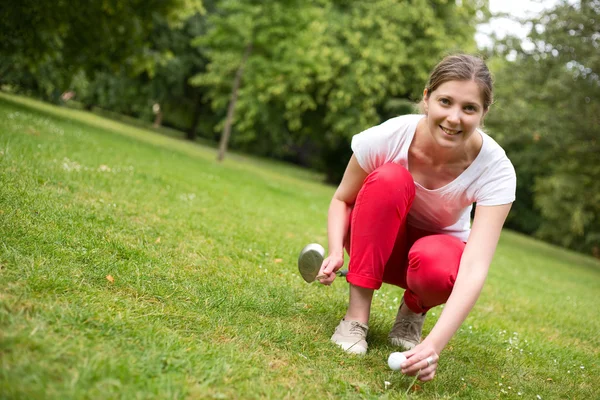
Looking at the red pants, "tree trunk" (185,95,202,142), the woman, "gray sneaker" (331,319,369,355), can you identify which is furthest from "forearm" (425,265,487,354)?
"tree trunk" (185,95,202,142)

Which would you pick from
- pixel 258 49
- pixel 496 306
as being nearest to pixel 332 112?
pixel 258 49

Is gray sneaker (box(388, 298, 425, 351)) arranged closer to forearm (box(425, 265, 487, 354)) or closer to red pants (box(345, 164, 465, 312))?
red pants (box(345, 164, 465, 312))

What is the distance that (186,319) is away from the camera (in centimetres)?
261

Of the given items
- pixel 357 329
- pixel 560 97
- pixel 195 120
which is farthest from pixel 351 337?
pixel 195 120

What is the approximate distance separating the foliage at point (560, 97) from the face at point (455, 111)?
1216 centimetres

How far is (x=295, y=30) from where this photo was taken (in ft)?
47.3

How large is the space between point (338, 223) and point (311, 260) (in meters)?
0.37

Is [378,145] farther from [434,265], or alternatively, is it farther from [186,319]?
[186,319]

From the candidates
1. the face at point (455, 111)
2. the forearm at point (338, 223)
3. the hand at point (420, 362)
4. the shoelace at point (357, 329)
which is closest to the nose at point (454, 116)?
the face at point (455, 111)

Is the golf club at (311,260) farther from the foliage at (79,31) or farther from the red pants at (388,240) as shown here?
the foliage at (79,31)

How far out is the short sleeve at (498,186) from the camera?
266 centimetres

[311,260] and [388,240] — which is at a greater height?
[388,240]

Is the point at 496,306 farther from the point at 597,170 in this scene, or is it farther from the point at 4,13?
the point at 597,170

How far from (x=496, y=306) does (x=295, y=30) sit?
10686mm
